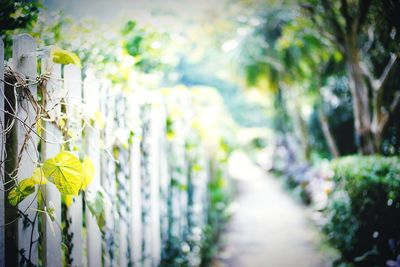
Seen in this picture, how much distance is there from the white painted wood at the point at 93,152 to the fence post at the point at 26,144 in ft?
1.06

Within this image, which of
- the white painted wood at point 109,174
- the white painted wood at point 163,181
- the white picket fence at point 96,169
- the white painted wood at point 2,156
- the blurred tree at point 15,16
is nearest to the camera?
the white painted wood at point 2,156

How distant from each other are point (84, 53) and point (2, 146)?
4.01 ft

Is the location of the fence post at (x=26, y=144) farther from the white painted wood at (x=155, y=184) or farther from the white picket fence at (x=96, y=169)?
the white painted wood at (x=155, y=184)

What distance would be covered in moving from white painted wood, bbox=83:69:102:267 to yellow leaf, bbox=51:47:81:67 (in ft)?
0.46

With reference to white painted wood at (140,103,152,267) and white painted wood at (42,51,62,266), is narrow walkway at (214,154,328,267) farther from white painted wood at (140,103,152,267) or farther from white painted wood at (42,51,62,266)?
white painted wood at (42,51,62,266)

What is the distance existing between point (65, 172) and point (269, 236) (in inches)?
184

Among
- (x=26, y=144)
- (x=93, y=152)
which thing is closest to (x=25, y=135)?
(x=26, y=144)

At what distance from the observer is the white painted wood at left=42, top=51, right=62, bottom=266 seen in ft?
4.66

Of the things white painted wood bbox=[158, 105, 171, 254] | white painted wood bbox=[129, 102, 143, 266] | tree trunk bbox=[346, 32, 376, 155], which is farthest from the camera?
tree trunk bbox=[346, 32, 376, 155]

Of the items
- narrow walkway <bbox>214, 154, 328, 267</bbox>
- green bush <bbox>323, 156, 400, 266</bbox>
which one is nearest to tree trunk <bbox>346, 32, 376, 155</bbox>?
green bush <bbox>323, 156, 400, 266</bbox>

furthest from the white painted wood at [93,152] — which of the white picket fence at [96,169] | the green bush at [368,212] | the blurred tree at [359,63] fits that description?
the blurred tree at [359,63]

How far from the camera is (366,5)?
3.10 metres

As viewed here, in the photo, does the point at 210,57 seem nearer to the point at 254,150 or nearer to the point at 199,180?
the point at 199,180

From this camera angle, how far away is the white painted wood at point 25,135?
1315mm
